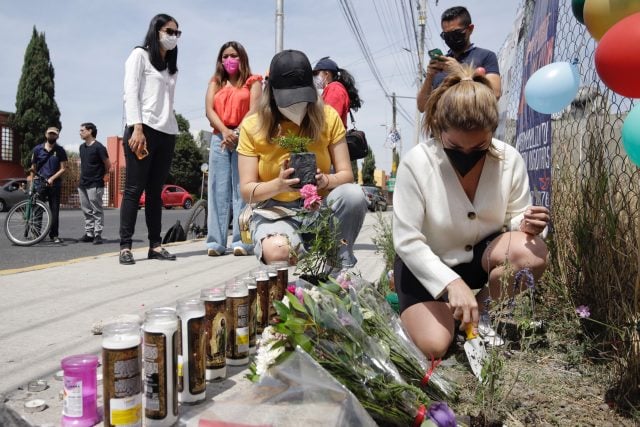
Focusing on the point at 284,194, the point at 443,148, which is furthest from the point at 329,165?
the point at 443,148

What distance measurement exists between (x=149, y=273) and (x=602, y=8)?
3.26m

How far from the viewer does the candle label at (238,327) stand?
5.92 ft

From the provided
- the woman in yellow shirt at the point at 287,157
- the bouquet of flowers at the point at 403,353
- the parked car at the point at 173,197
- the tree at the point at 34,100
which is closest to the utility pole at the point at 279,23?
the woman in yellow shirt at the point at 287,157

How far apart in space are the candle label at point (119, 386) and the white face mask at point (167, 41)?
3.43 meters

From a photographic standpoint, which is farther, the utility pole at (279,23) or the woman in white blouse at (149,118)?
the utility pole at (279,23)

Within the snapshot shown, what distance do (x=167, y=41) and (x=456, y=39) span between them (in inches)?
93.0

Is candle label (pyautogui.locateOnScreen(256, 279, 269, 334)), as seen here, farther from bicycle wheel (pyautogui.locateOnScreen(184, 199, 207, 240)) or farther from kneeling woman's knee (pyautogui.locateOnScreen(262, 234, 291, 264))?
bicycle wheel (pyautogui.locateOnScreen(184, 199, 207, 240))

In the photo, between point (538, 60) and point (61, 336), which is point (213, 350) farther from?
point (538, 60)

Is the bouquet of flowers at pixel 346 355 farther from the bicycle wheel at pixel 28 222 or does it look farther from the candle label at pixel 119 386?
the bicycle wheel at pixel 28 222

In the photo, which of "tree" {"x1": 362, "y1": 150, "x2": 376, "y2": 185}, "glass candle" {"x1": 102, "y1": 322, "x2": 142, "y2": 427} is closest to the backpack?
"glass candle" {"x1": 102, "y1": 322, "x2": 142, "y2": 427}

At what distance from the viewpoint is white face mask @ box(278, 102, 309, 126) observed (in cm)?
258

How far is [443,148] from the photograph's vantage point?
6.63 ft

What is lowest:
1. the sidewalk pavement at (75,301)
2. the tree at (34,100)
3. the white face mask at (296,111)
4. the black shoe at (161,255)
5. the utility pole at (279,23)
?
the sidewalk pavement at (75,301)

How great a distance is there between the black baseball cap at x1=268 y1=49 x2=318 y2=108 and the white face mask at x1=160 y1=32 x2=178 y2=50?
195cm
